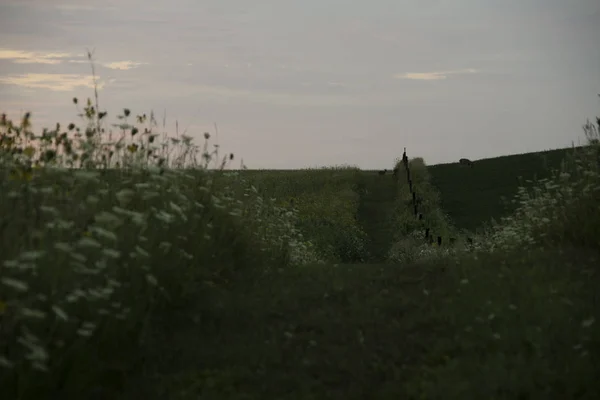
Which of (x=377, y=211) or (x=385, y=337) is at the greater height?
(x=377, y=211)

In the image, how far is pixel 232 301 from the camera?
8.76 m

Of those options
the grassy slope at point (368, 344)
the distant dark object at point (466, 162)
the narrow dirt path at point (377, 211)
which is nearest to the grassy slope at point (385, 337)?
the grassy slope at point (368, 344)

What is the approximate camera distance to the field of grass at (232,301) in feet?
18.9

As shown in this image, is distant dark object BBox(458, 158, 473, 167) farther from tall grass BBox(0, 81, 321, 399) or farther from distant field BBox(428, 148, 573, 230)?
tall grass BBox(0, 81, 321, 399)

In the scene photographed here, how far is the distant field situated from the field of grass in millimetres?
12725

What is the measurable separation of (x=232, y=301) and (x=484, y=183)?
23501mm

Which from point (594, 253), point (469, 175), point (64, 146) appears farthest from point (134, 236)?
point (469, 175)

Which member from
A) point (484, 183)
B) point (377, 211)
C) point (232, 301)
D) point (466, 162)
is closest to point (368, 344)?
point (232, 301)

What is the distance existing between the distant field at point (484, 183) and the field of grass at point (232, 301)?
41.7 ft

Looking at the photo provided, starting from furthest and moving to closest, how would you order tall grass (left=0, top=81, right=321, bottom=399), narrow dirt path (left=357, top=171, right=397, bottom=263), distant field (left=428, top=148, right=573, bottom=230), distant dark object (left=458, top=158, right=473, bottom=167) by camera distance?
distant dark object (left=458, top=158, right=473, bottom=167) < distant field (left=428, top=148, right=573, bottom=230) < narrow dirt path (left=357, top=171, right=397, bottom=263) < tall grass (left=0, top=81, right=321, bottom=399)

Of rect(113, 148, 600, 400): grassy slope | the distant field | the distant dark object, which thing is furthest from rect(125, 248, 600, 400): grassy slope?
the distant dark object

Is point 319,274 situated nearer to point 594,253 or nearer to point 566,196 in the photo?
point 594,253

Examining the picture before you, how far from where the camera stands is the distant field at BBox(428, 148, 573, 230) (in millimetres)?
25859

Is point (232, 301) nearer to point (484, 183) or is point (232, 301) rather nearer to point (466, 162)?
point (484, 183)
